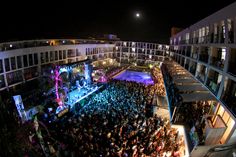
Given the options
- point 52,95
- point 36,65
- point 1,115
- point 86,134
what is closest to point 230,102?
point 86,134

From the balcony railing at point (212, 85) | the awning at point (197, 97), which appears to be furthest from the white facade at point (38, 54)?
the balcony railing at point (212, 85)

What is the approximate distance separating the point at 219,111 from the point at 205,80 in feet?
8.57

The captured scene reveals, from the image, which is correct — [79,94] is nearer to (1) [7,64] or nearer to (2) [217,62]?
(1) [7,64]

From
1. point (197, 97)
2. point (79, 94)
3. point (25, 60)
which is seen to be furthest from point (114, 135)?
point (25, 60)

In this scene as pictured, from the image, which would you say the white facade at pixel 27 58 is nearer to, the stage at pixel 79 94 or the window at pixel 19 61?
the window at pixel 19 61

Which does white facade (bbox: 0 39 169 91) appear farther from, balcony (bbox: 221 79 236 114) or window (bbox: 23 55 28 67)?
balcony (bbox: 221 79 236 114)

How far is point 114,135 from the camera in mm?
13711

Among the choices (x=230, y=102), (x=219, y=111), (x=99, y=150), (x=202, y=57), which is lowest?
(x=99, y=150)

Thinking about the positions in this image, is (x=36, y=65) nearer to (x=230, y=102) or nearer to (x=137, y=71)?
(x=230, y=102)

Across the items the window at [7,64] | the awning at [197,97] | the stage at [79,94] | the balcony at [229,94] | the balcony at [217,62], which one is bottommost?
the stage at [79,94]

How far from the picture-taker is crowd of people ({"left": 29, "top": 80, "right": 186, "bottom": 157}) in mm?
12172

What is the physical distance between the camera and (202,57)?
16.8m

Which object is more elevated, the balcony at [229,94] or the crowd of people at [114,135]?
the balcony at [229,94]

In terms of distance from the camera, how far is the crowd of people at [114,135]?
12172 mm
